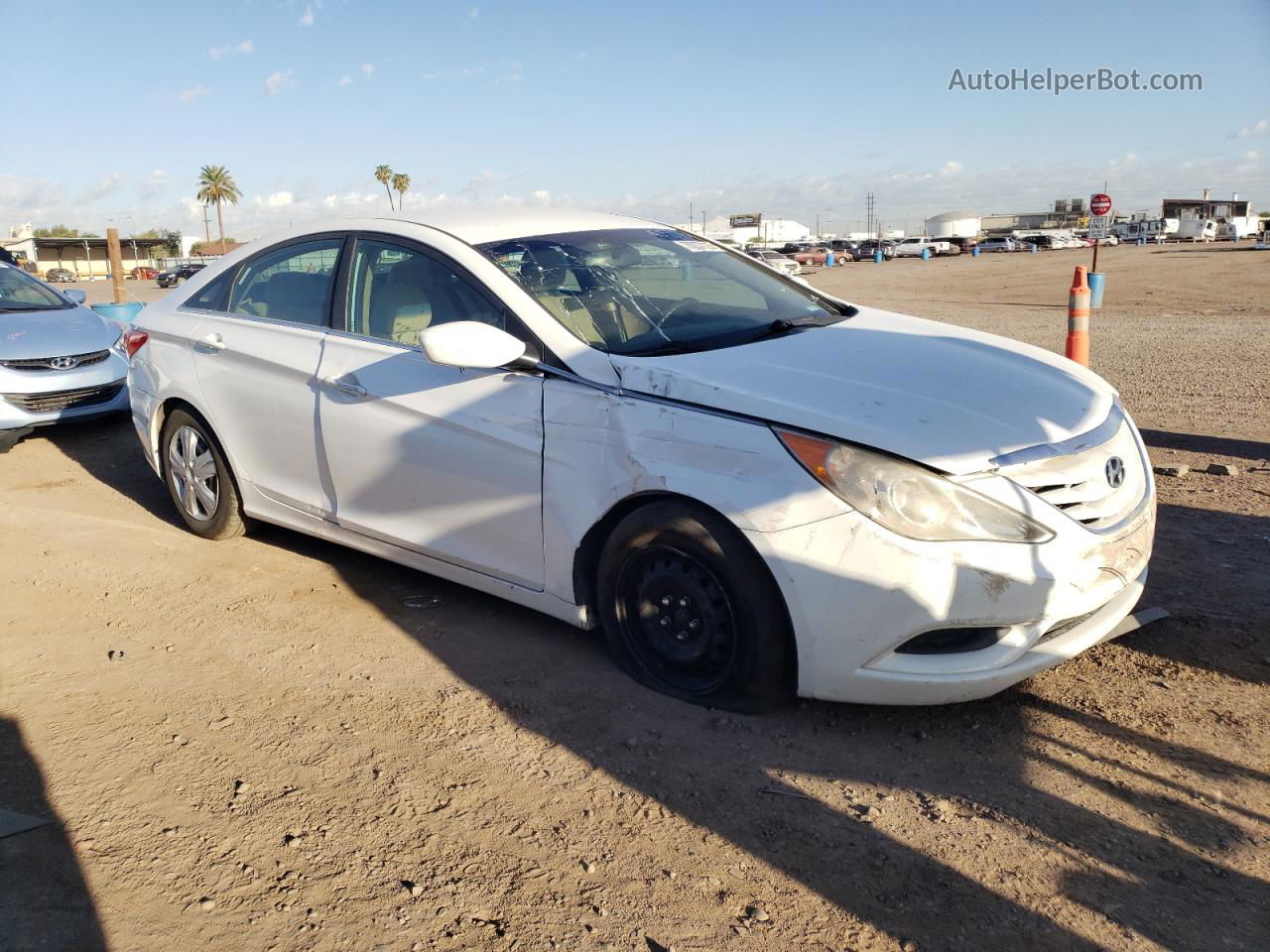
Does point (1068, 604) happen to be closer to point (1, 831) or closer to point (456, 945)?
point (456, 945)

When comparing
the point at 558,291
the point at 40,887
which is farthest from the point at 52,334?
the point at 40,887

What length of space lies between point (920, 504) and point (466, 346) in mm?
1558

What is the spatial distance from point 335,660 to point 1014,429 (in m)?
2.50

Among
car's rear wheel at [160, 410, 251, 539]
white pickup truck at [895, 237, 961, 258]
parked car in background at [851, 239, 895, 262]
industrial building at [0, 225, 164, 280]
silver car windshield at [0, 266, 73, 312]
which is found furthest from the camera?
industrial building at [0, 225, 164, 280]

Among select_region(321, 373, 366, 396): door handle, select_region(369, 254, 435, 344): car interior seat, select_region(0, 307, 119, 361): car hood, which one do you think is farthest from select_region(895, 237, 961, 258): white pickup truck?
select_region(321, 373, 366, 396): door handle

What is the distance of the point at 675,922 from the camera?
96.4 inches

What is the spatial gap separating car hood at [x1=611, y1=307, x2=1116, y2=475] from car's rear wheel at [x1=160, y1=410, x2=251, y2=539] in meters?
2.54

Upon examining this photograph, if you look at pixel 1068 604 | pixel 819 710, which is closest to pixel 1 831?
pixel 819 710

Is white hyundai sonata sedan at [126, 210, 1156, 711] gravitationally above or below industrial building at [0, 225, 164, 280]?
below

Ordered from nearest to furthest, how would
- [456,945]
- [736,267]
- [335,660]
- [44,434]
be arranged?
[456,945] < [335,660] < [736,267] < [44,434]

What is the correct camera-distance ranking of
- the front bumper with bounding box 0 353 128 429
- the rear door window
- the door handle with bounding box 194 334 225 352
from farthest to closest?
the front bumper with bounding box 0 353 128 429 < the door handle with bounding box 194 334 225 352 < the rear door window

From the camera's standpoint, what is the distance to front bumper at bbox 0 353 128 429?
7.62 meters

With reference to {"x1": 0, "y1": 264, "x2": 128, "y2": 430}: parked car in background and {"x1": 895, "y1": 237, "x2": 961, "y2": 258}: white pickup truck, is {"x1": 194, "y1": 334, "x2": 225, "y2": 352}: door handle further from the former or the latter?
{"x1": 895, "y1": 237, "x2": 961, "y2": 258}: white pickup truck

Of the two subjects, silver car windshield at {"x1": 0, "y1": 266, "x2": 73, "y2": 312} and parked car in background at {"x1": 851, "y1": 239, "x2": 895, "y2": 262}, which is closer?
silver car windshield at {"x1": 0, "y1": 266, "x2": 73, "y2": 312}
